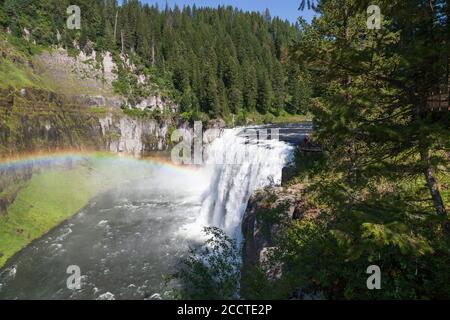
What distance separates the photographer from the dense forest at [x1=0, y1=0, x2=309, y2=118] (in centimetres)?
6312

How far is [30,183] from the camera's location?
115 feet

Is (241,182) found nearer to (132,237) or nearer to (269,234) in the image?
(132,237)

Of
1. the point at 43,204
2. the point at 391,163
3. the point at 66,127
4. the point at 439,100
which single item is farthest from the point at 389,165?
the point at 66,127

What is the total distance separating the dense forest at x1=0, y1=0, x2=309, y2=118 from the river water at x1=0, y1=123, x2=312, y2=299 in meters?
29.2

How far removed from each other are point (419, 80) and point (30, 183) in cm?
3840

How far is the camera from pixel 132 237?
29.5m

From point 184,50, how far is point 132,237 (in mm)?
65179

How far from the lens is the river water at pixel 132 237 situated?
70.8ft

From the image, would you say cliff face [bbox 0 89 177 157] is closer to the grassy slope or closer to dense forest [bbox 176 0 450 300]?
the grassy slope

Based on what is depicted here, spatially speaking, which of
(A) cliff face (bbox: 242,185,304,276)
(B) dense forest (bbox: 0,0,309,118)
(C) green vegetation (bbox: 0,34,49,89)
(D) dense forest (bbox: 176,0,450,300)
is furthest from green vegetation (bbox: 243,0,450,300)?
(B) dense forest (bbox: 0,0,309,118)

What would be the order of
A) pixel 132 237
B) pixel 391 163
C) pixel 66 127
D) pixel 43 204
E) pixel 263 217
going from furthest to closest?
pixel 66 127, pixel 43 204, pixel 132 237, pixel 263 217, pixel 391 163

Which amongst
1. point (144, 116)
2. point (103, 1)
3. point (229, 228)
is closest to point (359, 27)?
point (229, 228)

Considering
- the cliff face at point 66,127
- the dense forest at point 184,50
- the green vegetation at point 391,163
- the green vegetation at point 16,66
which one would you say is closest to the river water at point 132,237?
the cliff face at point 66,127
